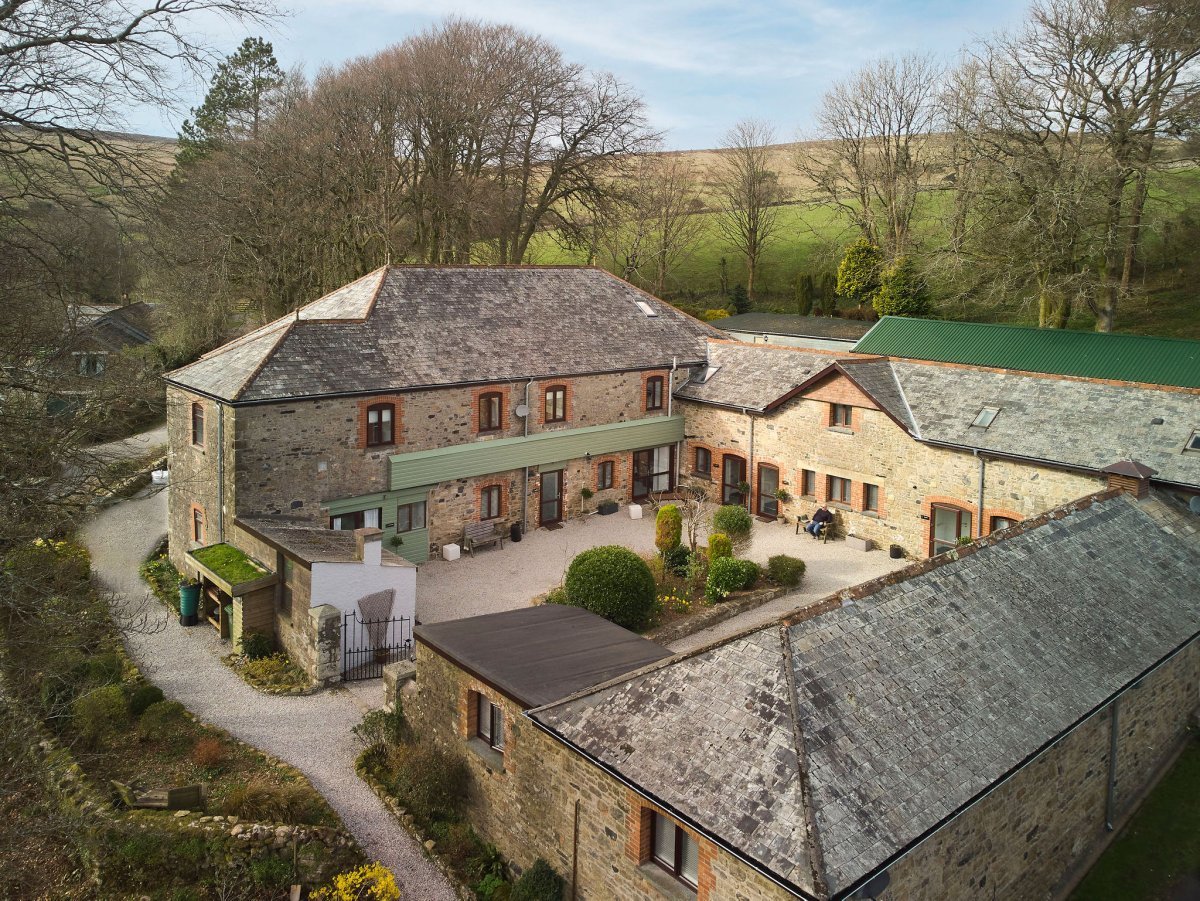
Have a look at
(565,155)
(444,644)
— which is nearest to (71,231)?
(444,644)

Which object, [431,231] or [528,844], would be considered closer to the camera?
[528,844]

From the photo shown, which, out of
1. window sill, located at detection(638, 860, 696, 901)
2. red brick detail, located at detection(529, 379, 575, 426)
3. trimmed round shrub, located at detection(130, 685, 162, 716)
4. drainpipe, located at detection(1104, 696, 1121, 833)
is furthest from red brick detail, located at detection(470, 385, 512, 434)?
drainpipe, located at detection(1104, 696, 1121, 833)

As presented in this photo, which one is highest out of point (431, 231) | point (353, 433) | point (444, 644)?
point (431, 231)

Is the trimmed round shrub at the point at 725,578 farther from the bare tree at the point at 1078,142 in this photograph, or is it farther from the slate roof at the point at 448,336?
the bare tree at the point at 1078,142

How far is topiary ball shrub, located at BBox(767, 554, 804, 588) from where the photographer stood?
22312mm

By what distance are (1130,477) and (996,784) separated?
38.0 feet

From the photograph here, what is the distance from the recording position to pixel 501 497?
1035 inches

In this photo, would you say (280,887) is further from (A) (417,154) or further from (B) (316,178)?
(A) (417,154)

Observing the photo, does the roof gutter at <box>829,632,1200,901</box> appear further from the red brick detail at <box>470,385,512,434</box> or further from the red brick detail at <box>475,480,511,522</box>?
the red brick detail at <box>470,385,512,434</box>

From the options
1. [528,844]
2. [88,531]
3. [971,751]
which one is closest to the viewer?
[971,751]

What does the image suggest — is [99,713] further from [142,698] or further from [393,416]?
[393,416]

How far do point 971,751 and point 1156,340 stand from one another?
23.9 meters

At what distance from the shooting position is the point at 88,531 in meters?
27.4

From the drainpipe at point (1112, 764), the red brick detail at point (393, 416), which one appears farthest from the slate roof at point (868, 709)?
the red brick detail at point (393, 416)
